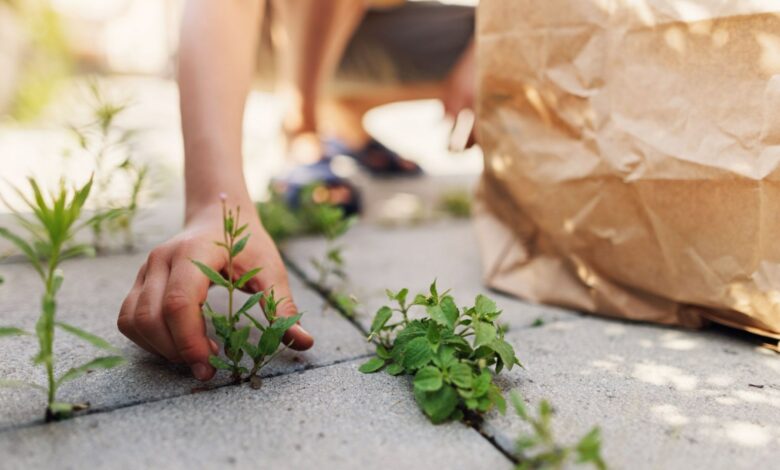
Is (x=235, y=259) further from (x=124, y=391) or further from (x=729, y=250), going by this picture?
(x=729, y=250)

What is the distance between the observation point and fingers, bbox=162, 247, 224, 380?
0.99m

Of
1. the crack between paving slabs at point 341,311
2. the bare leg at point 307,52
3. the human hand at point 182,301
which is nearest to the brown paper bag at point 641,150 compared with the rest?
the crack between paving slabs at point 341,311

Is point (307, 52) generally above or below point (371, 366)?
above

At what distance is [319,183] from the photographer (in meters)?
2.09

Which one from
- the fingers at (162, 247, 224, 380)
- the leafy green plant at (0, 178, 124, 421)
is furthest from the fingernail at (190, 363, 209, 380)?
the leafy green plant at (0, 178, 124, 421)

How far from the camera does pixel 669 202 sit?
1225 millimetres

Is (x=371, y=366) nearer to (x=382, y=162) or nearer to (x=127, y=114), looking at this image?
(x=382, y=162)

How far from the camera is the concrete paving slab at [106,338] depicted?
3.22ft

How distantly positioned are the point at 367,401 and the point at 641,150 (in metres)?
0.69

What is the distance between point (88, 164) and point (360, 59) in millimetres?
1261

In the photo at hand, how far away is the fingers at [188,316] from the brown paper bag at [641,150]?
0.76 meters

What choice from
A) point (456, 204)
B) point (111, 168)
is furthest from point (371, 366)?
point (456, 204)

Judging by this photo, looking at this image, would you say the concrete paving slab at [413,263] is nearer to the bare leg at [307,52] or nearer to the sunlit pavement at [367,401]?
the sunlit pavement at [367,401]

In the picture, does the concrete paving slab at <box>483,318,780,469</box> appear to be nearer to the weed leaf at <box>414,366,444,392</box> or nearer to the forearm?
the weed leaf at <box>414,366,444,392</box>
